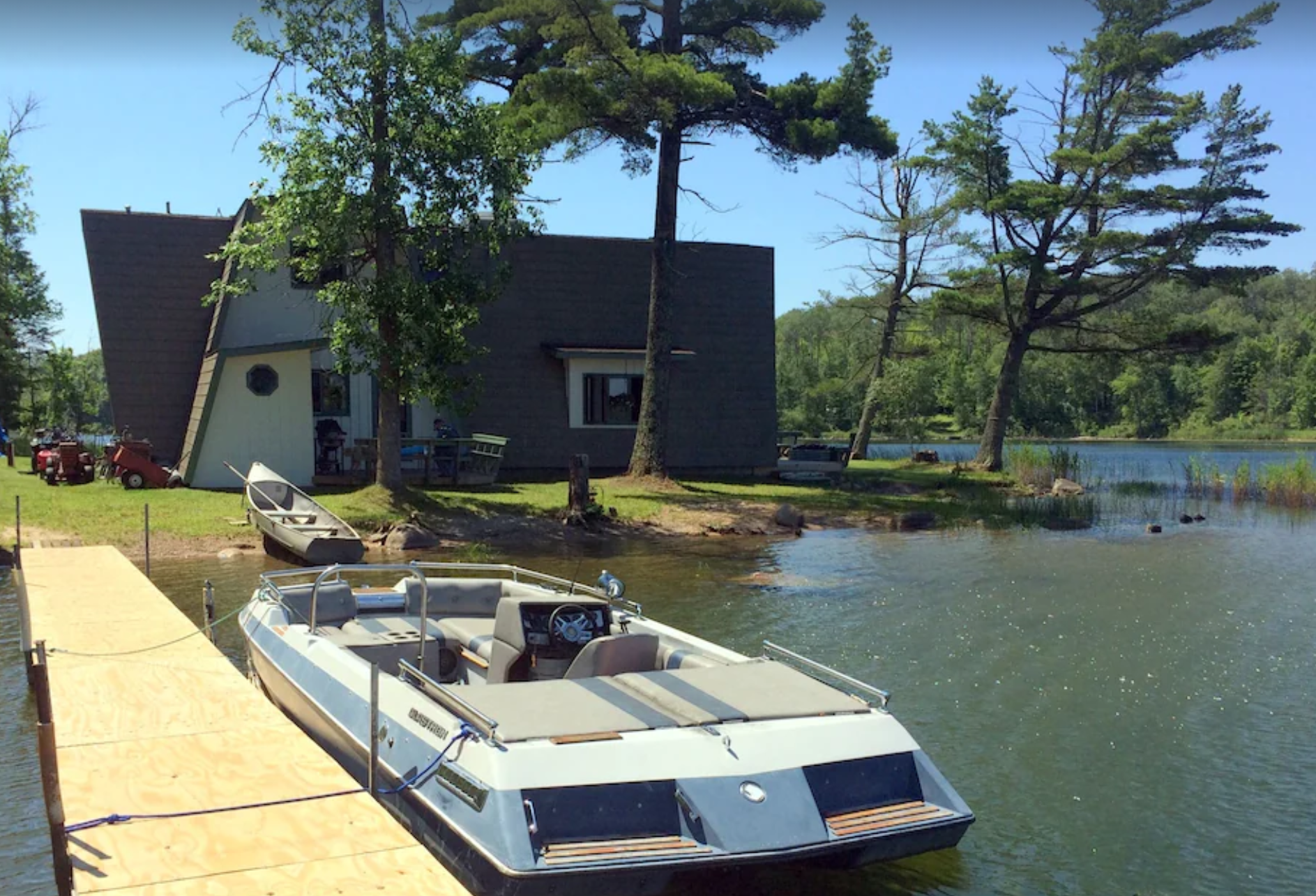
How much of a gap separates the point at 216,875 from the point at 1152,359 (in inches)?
1323

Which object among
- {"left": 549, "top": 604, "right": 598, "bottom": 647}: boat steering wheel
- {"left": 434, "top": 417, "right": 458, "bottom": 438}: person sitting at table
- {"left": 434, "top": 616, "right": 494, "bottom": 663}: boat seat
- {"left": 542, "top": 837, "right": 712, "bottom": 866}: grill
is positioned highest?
{"left": 434, "top": 417, "right": 458, "bottom": 438}: person sitting at table

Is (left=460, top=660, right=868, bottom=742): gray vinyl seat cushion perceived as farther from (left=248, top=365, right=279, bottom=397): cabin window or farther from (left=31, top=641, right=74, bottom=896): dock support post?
(left=248, top=365, right=279, bottom=397): cabin window

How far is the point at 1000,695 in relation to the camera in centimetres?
992

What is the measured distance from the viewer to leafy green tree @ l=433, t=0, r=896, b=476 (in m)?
21.9

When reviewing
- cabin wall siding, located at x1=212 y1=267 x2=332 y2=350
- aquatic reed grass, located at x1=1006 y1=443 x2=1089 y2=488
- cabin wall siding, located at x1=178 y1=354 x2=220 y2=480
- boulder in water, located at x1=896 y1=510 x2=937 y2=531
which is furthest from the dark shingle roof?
aquatic reed grass, located at x1=1006 y1=443 x2=1089 y2=488

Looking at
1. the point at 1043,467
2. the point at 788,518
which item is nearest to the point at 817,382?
the point at 1043,467

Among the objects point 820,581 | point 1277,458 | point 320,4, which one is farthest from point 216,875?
point 1277,458

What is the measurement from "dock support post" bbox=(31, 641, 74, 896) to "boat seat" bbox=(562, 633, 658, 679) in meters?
2.95

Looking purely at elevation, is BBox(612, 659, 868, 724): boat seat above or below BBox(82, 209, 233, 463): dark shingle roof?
below

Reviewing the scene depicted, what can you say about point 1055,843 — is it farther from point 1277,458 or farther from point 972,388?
point 972,388

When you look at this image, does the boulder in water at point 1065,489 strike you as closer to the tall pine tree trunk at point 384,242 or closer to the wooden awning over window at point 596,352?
the wooden awning over window at point 596,352

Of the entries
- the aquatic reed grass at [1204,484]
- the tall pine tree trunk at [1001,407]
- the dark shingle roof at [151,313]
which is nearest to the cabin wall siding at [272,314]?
the dark shingle roof at [151,313]

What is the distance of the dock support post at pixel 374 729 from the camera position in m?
6.18

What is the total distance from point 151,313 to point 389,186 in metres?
7.83
